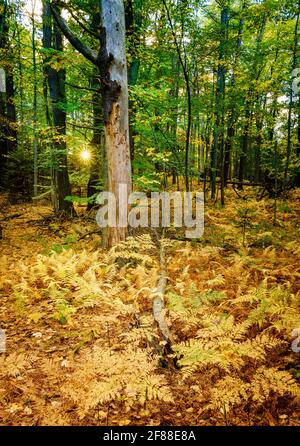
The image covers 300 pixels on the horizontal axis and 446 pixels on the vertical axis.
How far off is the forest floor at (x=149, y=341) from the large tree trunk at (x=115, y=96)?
4.74ft

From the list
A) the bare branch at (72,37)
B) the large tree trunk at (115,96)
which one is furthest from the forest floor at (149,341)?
the bare branch at (72,37)

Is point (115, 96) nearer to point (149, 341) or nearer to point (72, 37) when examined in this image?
point (72, 37)

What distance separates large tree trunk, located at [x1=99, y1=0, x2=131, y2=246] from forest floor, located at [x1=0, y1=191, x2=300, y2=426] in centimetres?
145

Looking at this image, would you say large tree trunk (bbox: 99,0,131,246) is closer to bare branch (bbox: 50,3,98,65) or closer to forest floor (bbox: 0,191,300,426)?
bare branch (bbox: 50,3,98,65)

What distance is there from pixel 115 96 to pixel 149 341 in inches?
180

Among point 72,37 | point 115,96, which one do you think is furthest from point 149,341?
point 72,37

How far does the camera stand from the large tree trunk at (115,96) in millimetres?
5711

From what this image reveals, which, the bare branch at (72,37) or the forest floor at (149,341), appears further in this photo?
the bare branch at (72,37)

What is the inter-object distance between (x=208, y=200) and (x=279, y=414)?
11.3m

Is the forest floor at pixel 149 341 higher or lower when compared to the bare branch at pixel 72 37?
lower

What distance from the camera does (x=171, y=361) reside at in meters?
3.51

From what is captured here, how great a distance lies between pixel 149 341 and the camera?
12.3 feet

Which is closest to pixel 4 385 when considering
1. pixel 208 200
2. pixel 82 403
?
pixel 82 403

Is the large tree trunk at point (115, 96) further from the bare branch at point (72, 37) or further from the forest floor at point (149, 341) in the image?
the forest floor at point (149, 341)
